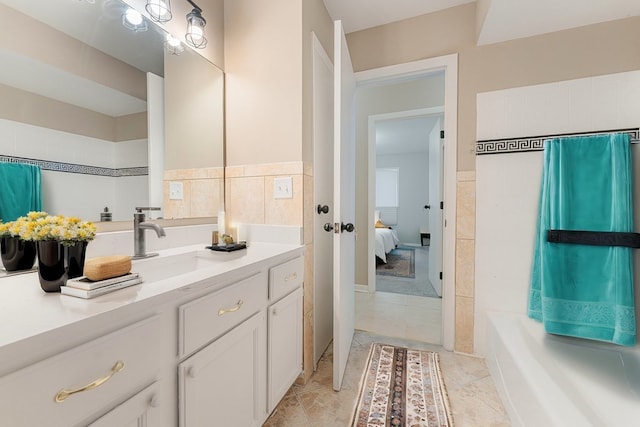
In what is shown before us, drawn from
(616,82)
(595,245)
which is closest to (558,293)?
(595,245)

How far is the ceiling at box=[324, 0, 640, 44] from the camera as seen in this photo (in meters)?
1.43

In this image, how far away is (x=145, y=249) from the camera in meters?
1.16

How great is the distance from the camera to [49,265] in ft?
2.27

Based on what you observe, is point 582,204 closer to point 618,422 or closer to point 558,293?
point 558,293

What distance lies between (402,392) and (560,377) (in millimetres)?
734

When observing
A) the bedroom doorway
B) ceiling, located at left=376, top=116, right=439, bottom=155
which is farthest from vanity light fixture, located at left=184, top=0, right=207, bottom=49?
ceiling, located at left=376, top=116, right=439, bottom=155

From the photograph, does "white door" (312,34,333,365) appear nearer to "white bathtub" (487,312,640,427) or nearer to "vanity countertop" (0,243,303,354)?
"vanity countertop" (0,243,303,354)

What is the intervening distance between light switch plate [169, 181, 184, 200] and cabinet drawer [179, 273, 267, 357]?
707mm

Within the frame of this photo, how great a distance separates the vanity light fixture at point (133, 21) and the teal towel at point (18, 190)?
2.41 ft

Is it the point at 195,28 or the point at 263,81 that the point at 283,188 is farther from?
the point at 195,28

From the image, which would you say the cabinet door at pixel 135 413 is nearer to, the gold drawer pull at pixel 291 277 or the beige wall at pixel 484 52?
the gold drawer pull at pixel 291 277

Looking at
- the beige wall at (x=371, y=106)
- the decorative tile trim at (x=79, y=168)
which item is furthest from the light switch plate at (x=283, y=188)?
the beige wall at (x=371, y=106)

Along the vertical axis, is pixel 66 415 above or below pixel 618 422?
above

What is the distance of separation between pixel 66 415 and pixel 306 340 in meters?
1.16
